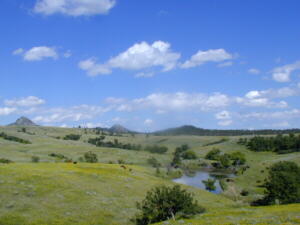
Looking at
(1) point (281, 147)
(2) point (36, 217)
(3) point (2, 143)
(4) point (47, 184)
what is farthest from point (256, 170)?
(3) point (2, 143)

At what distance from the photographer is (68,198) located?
2104 inches

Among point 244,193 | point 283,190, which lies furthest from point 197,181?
point 283,190

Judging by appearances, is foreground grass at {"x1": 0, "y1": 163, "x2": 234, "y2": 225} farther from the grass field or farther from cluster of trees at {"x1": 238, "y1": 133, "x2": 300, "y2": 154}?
cluster of trees at {"x1": 238, "y1": 133, "x2": 300, "y2": 154}

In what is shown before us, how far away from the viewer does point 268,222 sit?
29922 mm

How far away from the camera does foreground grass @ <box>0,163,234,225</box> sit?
4488 centimetres

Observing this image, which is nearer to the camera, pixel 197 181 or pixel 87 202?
pixel 87 202

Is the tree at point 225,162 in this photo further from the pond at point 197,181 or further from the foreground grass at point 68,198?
the foreground grass at point 68,198

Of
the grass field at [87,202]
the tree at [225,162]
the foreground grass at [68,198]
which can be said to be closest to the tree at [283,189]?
the grass field at [87,202]

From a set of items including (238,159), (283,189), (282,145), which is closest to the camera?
(283,189)

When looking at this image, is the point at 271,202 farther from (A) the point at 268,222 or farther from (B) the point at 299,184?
(A) the point at 268,222

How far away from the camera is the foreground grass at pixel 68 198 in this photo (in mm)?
44875

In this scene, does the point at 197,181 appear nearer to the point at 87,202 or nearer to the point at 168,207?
the point at 87,202

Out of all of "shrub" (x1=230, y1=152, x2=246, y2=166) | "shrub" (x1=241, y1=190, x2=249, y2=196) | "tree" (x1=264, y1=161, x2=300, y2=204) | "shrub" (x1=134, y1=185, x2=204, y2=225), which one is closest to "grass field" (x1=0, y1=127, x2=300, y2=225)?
"shrub" (x1=134, y1=185, x2=204, y2=225)

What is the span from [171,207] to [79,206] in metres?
16.1
